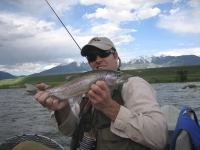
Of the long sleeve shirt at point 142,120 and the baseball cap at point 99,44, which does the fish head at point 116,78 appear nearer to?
the long sleeve shirt at point 142,120

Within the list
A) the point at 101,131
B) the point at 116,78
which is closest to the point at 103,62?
the point at 116,78

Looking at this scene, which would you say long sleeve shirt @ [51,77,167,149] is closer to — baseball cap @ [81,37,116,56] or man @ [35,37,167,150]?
man @ [35,37,167,150]

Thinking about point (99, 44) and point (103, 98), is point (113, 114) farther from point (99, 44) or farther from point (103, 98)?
point (99, 44)

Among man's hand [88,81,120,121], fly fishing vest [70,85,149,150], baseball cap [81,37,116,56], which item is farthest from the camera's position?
baseball cap [81,37,116,56]

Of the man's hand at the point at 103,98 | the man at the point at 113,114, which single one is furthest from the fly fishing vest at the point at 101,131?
the man's hand at the point at 103,98

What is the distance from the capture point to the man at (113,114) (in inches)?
115

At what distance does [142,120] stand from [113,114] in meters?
0.40

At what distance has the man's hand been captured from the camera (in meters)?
2.86

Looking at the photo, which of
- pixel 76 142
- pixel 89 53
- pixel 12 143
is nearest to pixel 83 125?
pixel 76 142

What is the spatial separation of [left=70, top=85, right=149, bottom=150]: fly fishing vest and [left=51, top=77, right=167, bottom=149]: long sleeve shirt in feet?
0.62

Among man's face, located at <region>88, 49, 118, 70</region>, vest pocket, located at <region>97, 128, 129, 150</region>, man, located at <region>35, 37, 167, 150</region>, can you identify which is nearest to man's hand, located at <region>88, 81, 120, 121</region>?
man, located at <region>35, 37, 167, 150</region>

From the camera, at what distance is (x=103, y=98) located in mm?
2922

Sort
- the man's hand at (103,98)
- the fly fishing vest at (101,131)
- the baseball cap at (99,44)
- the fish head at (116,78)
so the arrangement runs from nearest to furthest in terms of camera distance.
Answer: the man's hand at (103,98) < the fly fishing vest at (101,131) < the fish head at (116,78) < the baseball cap at (99,44)

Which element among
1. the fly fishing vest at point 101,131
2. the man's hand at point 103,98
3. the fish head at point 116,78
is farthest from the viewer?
the fish head at point 116,78
